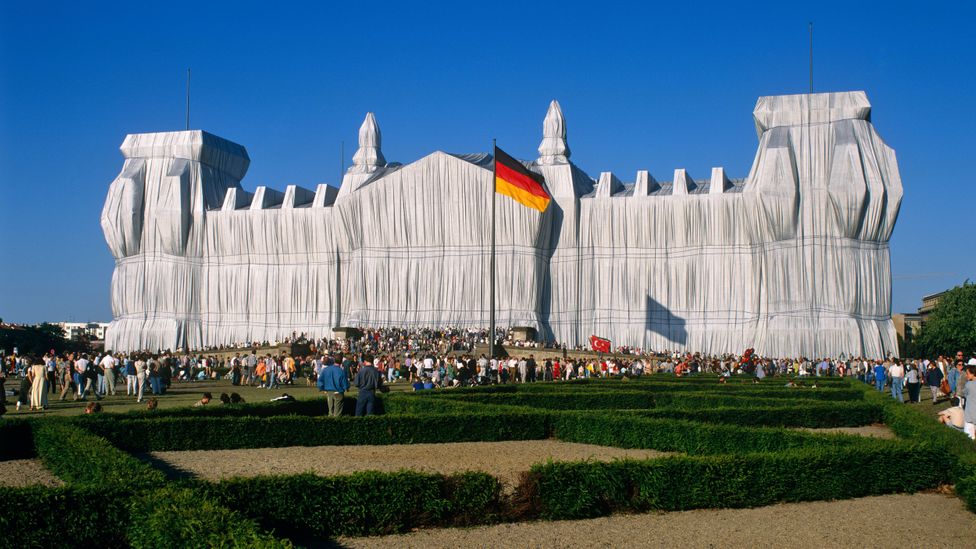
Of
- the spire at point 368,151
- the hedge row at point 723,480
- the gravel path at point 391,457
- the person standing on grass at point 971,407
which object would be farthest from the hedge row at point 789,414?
the spire at point 368,151

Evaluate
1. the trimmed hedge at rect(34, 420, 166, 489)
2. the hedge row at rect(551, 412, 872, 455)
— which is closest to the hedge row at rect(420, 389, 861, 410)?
the hedge row at rect(551, 412, 872, 455)

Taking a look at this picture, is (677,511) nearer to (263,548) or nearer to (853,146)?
(263,548)

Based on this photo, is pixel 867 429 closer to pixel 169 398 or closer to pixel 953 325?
pixel 169 398

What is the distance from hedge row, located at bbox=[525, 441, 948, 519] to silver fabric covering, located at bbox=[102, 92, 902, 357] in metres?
35.2

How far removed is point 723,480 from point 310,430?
681 centimetres

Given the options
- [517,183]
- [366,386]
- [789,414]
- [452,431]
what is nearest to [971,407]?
[789,414]

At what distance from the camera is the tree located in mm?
52719

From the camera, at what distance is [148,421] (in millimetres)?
13531

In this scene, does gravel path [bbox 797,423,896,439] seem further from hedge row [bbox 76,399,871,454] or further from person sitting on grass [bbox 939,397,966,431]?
A: person sitting on grass [bbox 939,397,966,431]

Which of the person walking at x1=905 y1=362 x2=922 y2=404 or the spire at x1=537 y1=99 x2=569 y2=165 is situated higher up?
the spire at x1=537 y1=99 x2=569 y2=165

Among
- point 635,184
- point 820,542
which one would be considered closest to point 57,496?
point 820,542

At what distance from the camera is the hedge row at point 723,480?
8.80 m

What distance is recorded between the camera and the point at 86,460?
9.91 m

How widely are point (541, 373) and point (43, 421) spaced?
78.7 feet
